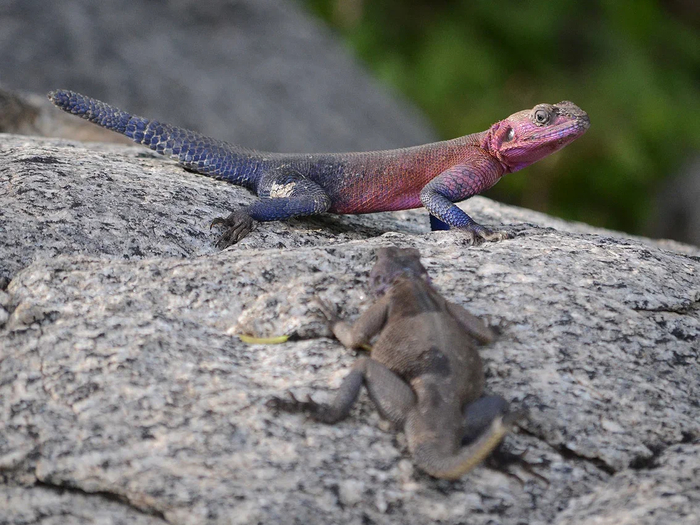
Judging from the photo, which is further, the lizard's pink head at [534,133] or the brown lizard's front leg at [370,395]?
the lizard's pink head at [534,133]

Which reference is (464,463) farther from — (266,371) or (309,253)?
(309,253)

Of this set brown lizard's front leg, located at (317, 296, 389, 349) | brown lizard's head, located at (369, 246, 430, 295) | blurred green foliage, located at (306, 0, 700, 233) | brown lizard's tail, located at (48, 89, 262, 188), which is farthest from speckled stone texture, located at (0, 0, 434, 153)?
brown lizard's front leg, located at (317, 296, 389, 349)

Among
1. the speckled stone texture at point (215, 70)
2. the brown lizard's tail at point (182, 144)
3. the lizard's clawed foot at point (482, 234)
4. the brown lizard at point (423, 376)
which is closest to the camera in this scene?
the brown lizard at point (423, 376)

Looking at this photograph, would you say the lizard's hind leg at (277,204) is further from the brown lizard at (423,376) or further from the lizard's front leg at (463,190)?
the brown lizard at (423,376)

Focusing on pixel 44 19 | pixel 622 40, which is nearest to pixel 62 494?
pixel 44 19

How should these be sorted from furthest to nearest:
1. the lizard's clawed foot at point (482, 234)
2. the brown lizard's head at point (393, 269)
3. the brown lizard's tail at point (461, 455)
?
the lizard's clawed foot at point (482, 234) < the brown lizard's head at point (393, 269) < the brown lizard's tail at point (461, 455)

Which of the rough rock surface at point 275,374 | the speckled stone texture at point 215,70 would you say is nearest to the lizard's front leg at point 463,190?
the rough rock surface at point 275,374
